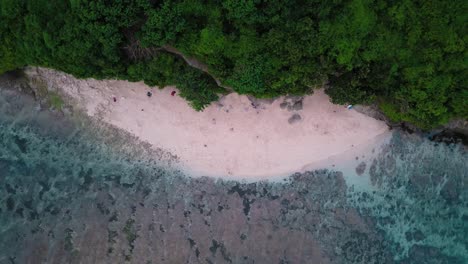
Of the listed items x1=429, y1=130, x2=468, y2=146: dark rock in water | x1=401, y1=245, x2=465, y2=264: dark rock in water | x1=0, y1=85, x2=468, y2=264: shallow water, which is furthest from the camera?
x1=429, y1=130, x2=468, y2=146: dark rock in water

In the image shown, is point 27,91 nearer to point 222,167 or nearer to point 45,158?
point 45,158

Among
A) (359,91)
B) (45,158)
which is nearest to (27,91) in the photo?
(45,158)

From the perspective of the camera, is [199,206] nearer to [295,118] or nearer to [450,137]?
[295,118]

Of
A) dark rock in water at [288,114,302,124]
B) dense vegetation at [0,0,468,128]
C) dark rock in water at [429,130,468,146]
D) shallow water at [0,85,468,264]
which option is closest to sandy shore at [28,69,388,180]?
dark rock in water at [288,114,302,124]

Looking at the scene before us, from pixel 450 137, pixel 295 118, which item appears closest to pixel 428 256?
pixel 450 137

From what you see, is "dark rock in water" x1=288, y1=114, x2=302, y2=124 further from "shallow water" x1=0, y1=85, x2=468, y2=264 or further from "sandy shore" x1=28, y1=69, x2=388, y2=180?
"shallow water" x1=0, y1=85, x2=468, y2=264
